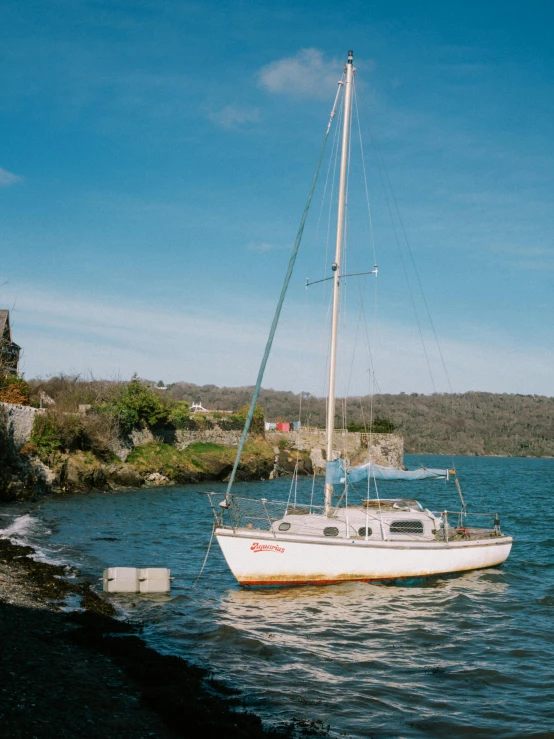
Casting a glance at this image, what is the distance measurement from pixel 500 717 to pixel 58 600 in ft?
29.1

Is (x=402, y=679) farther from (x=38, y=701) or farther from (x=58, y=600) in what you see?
(x=58, y=600)

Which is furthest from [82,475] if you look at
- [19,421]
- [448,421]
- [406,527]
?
[448,421]

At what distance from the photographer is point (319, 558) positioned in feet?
56.7

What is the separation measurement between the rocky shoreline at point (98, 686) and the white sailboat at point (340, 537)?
14.7 feet

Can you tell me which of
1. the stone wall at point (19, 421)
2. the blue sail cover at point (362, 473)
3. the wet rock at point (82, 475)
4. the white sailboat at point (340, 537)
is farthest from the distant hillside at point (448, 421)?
the white sailboat at point (340, 537)

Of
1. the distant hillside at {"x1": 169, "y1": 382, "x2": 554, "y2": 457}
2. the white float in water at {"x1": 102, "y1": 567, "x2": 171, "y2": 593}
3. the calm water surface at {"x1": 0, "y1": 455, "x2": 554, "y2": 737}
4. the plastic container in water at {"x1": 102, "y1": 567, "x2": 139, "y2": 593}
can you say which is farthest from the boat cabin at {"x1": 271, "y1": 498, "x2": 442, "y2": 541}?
the distant hillside at {"x1": 169, "y1": 382, "x2": 554, "y2": 457}

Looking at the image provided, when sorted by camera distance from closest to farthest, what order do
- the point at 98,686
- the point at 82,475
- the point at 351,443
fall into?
the point at 98,686 → the point at 82,475 → the point at 351,443

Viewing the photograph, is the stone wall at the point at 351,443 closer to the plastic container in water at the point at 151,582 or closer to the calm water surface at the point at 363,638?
the calm water surface at the point at 363,638

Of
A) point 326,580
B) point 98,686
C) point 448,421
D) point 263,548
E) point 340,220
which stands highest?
point 340,220

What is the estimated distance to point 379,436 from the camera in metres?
74.0

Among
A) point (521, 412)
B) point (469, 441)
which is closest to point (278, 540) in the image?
point (469, 441)

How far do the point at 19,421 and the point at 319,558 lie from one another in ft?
77.3

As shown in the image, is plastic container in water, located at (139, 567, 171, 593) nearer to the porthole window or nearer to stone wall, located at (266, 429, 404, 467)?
the porthole window

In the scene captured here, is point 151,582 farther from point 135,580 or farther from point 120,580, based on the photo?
point 120,580
